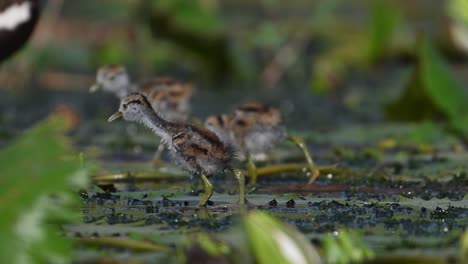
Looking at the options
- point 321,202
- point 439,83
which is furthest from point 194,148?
point 439,83

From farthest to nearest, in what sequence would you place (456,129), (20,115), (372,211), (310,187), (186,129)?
(20,115)
(456,129)
(310,187)
(186,129)
(372,211)

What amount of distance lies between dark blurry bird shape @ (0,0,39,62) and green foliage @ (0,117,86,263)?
3494 millimetres

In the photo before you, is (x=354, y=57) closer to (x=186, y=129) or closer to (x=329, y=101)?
(x=329, y=101)

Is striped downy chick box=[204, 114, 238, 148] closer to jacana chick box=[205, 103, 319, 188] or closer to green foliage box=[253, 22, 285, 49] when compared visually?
jacana chick box=[205, 103, 319, 188]

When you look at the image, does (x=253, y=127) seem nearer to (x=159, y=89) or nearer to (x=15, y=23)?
(x=159, y=89)

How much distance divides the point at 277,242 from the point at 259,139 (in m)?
2.80

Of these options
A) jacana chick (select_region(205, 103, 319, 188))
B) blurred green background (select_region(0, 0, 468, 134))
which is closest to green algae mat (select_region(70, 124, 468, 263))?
jacana chick (select_region(205, 103, 319, 188))

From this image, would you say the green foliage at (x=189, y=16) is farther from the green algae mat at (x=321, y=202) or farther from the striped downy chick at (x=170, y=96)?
the green algae mat at (x=321, y=202)

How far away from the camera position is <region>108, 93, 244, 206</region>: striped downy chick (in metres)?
4.40

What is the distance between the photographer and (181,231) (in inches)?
145

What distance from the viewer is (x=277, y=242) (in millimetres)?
2732

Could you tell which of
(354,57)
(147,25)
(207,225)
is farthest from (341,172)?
(354,57)

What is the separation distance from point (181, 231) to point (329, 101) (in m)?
5.14

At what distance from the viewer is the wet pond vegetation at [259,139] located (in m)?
2.90
